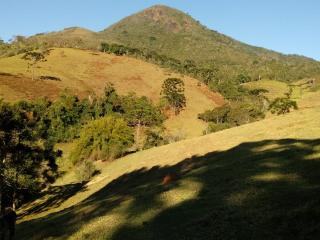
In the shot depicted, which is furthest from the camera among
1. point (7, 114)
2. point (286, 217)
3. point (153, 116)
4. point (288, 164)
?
point (153, 116)

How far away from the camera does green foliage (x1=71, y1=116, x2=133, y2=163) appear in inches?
3944

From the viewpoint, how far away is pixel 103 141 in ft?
338

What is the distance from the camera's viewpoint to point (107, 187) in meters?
61.5

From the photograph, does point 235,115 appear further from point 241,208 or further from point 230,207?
A: point 241,208

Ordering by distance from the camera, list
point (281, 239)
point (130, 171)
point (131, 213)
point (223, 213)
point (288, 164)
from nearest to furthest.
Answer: point (281, 239), point (223, 213), point (131, 213), point (288, 164), point (130, 171)

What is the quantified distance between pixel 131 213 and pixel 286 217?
11.4 meters

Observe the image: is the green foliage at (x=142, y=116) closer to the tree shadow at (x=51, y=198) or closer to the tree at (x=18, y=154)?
the tree shadow at (x=51, y=198)

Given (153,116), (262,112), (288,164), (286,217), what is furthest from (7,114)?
(262,112)

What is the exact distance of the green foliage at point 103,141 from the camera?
10019 centimetres

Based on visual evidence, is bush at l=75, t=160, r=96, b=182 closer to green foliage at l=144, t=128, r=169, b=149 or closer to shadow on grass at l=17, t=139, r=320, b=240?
green foliage at l=144, t=128, r=169, b=149

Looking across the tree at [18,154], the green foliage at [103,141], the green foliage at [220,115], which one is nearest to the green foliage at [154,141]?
the green foliage at [103,141]

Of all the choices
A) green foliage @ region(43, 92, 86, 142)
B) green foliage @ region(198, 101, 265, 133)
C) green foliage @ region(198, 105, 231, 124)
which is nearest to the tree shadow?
green foliage @ region(43, 92, 86, 142)

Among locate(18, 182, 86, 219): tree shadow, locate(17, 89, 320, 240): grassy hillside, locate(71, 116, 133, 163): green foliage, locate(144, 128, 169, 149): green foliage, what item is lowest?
locate(18, 182, 86, 219): tree shadow

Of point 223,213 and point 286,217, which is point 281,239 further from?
point 223,213
